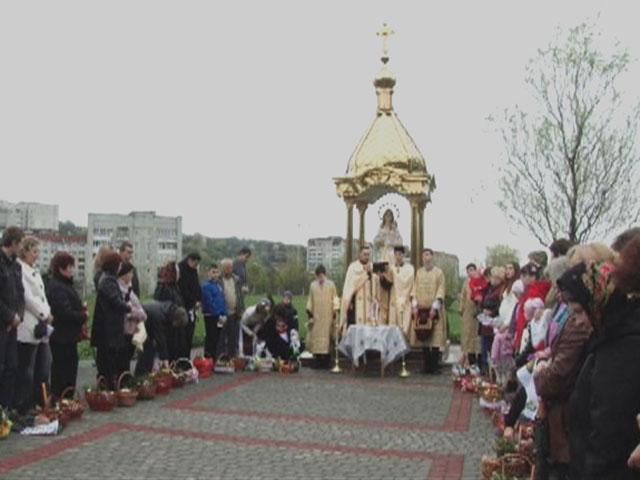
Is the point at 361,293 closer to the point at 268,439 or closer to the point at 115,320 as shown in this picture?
the point at 115,320

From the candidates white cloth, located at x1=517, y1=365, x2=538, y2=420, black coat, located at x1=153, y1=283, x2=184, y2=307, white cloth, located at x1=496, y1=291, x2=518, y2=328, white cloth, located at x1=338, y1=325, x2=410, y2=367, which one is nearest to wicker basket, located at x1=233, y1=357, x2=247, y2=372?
white cloth, located at x1=338, y1=325, x2=410, y2=367

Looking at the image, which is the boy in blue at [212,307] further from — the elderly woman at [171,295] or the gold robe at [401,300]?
the gold robe at [401,300]

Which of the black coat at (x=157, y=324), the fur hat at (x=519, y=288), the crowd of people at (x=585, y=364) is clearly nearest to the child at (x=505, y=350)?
the fur hat at (x=519, y=288)

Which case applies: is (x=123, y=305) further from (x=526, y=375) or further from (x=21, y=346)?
(x=526, y=375)

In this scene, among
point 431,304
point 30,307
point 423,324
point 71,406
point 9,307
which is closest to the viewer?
point 9,307

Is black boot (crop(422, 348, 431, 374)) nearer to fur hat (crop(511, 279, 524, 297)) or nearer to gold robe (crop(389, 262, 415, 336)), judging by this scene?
gold robe (crop(389, 262, 415, 336))

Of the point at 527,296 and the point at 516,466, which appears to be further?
the point at 527,296

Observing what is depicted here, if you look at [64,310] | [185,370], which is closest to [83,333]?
[64,310]

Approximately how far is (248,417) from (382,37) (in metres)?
10.7

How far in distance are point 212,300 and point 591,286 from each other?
11.3 metres

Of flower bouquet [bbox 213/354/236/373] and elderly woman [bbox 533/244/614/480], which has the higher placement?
elderly woman [bbox 533/244/614/480]

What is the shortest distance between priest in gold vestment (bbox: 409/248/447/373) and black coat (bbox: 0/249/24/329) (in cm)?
841

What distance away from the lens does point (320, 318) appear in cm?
1630

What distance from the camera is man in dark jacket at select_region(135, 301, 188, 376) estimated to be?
12391 millimetres
